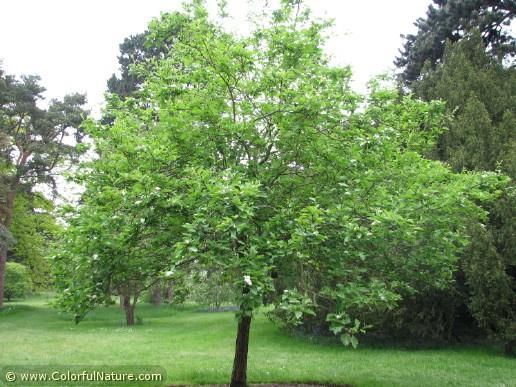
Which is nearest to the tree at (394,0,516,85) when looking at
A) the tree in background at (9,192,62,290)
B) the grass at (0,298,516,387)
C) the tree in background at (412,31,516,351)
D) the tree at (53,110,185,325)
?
the tree in background at (412,31,516,351)

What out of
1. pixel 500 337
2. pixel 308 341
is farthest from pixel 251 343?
pixel 500 337

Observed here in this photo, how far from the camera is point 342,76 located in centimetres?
782

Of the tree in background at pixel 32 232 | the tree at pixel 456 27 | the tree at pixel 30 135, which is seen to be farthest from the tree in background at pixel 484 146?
the tree in background at pixel 32 232

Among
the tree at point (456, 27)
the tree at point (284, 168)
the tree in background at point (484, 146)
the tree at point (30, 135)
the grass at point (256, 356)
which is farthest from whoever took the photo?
the tree at point (30, 135)

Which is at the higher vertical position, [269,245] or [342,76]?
[342,76]

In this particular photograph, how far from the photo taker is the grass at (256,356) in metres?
10.9

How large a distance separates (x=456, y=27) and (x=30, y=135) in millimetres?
28616

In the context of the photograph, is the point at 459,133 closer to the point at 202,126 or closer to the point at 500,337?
the point at 500,337

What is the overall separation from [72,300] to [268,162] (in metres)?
3.80

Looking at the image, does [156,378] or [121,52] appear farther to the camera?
[121,52]

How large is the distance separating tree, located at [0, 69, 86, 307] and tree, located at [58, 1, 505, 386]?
2714 centimetres

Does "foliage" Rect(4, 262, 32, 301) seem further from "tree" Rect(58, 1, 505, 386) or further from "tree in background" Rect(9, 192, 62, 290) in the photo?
"tree" Rect(58, 1, 505, 386)

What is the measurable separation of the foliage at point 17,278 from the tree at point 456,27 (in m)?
30.9

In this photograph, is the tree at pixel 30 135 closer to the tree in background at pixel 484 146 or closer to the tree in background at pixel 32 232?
the tree in background at pixel 32 232
